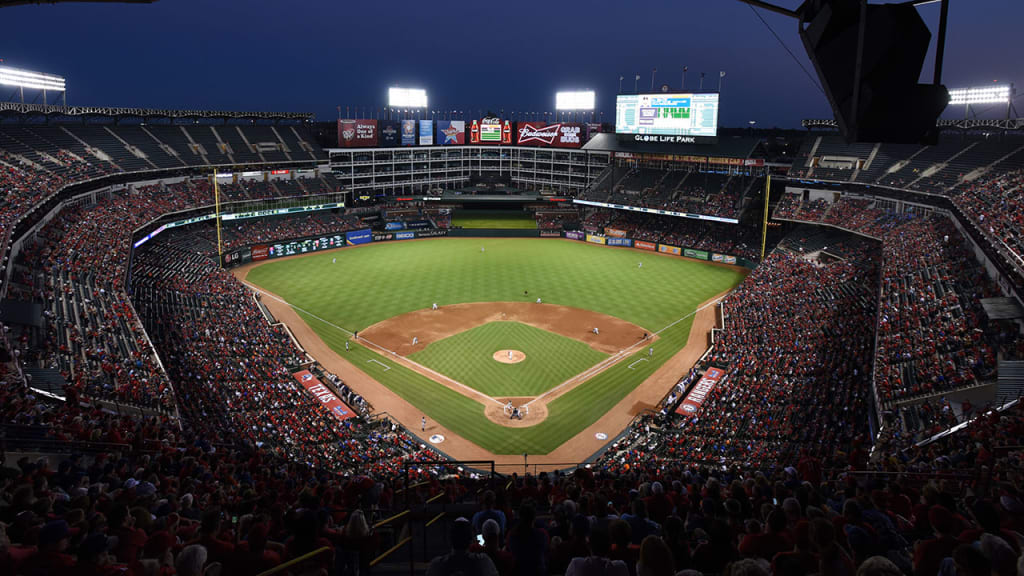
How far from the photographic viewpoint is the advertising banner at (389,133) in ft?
238

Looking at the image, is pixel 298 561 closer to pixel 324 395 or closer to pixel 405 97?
pixel 324 395

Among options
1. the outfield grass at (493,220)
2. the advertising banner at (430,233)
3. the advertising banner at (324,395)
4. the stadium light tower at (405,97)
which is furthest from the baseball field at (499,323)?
the stadium light tower at (405,97)

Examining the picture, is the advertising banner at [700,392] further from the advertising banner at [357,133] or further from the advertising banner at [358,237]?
the advertising banner at [357,133]

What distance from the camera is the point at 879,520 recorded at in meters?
5.94

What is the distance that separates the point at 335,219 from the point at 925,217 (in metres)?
50.7

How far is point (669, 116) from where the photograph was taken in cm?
5616

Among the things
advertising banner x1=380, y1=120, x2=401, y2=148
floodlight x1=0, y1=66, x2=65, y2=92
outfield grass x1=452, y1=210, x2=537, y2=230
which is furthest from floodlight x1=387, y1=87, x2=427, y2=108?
floodlight x1=0, y1=66, x2=65, y2=92

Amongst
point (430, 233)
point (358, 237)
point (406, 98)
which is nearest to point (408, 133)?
point (406, 98)

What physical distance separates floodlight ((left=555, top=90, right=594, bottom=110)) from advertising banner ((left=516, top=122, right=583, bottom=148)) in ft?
19.0

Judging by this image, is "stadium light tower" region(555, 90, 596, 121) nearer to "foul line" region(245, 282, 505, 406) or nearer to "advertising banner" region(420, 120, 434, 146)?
"advertising banner" region(420, 120, 434, 146)

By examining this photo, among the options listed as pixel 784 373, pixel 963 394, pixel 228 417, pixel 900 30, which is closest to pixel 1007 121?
pixel 784 373

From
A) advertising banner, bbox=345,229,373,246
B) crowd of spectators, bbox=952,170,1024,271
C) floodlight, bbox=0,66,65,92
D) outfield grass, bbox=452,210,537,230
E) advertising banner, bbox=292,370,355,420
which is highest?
floodlight, bbox=0,66,65,92

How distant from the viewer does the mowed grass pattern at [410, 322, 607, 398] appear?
2842cm

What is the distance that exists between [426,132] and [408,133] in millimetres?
2647
